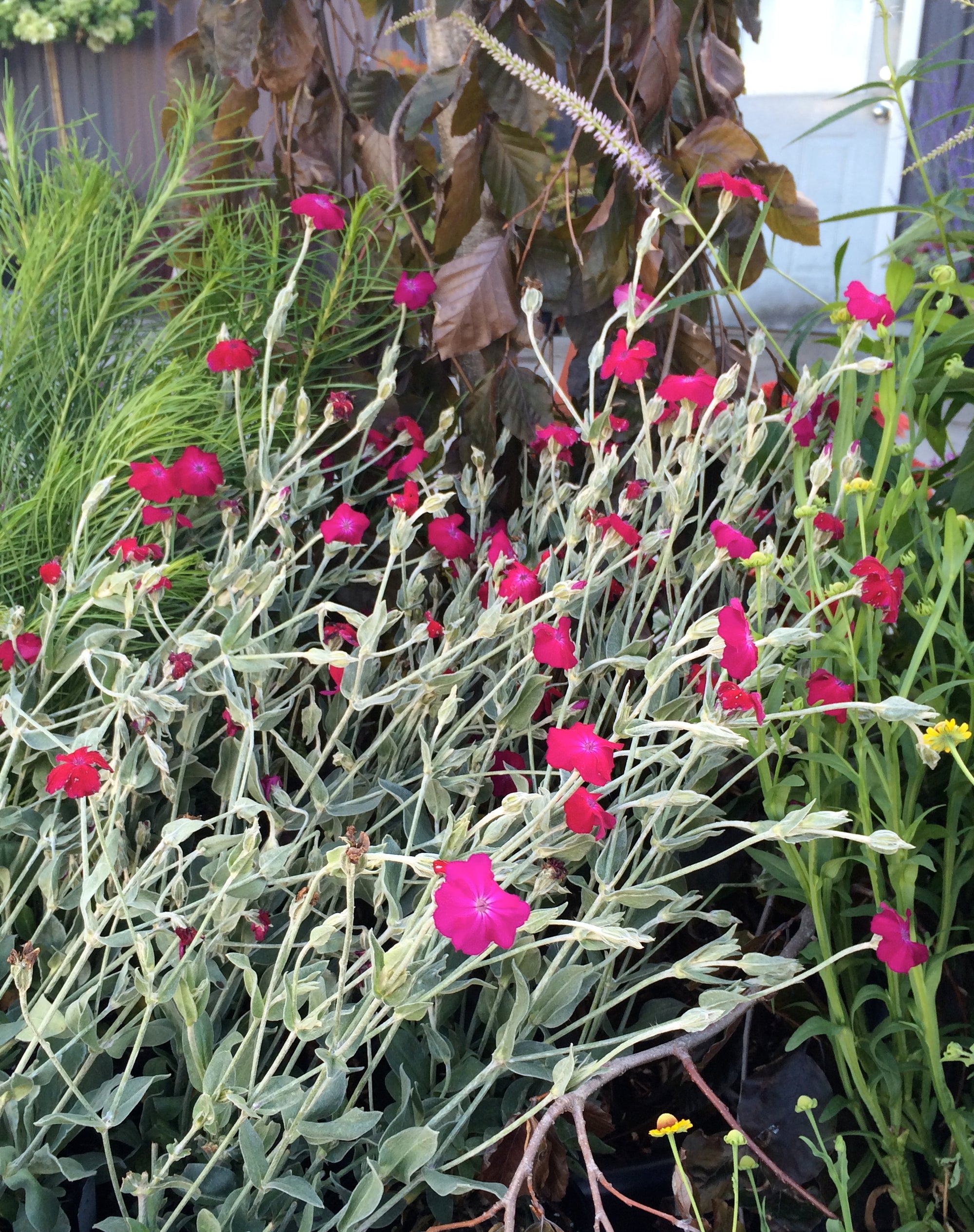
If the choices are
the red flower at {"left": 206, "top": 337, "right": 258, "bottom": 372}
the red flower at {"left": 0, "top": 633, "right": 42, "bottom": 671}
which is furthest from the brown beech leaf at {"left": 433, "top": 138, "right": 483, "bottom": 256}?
the red flower at {"left": 0, "top": 633, "right": 42, "bottom": 671}

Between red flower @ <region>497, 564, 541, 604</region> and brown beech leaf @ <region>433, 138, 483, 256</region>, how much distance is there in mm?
345

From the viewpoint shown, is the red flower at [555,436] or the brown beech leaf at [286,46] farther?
the brown beech leaf at [286,46]

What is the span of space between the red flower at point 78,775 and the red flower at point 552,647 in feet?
0.73

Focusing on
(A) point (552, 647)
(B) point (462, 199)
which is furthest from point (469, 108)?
(A) point (552, 647)

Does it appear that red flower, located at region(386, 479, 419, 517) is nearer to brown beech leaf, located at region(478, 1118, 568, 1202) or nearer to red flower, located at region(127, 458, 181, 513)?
red flower, located at region(127, 458, 181, 513)

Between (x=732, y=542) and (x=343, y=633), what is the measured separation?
241 millimetres

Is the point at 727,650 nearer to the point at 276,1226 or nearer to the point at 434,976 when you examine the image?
the point at 434,976

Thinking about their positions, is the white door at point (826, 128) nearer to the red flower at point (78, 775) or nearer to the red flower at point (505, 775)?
the red flower at point (505, 775)

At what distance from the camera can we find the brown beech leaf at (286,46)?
896 millimetres

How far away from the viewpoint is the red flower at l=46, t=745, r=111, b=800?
457mm

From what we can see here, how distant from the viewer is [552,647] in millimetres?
554

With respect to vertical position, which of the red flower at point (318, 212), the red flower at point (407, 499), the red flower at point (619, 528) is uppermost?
the red flower at point (318, 212)

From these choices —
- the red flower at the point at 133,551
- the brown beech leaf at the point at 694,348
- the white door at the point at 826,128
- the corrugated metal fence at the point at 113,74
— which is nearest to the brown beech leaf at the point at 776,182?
the brown beech leaf at the point at 694,348

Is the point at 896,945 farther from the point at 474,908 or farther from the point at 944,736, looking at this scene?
the point at 474,908
